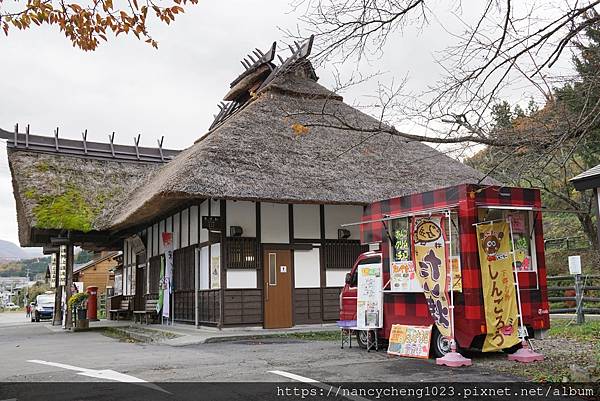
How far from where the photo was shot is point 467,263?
8.00 meters

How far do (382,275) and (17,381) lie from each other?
5620mm

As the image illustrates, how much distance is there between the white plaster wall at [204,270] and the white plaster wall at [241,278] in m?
1.04

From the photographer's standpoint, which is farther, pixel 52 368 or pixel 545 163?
pixel 52 368

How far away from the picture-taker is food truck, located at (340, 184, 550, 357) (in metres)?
8.02

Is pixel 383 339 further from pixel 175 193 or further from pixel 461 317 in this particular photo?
pixel 175 193

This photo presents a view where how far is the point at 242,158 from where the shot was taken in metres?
14.8

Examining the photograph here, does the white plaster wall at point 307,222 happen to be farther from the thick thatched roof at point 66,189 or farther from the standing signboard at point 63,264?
the standing signboard at point 63,264

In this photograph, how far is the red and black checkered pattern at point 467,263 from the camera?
7965mm

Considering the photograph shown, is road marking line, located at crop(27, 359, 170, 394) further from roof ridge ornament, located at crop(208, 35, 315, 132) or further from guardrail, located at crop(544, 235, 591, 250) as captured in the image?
guardrail, located at crop(544, 235, 591, 250)

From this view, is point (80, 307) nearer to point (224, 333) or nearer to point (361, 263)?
point (224, 333)

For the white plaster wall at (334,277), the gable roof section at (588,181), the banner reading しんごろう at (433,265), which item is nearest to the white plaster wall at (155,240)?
the white plaster wall at (334,277)

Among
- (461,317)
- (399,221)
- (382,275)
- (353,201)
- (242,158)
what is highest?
(242,158)

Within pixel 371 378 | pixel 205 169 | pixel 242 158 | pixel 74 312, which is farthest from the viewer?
pixel 74 312

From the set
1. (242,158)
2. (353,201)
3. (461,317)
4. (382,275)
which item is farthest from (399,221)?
(242,158)
